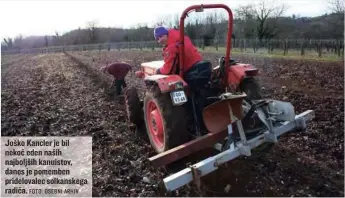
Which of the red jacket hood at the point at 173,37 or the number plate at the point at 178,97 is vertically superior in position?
the red jacket hood at the point at 173,37

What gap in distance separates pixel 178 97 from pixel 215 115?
461mm

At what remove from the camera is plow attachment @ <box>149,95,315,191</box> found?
3641mm

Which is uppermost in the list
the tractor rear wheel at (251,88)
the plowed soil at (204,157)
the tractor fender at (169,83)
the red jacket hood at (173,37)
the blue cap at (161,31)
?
the blue cap at (161,31)

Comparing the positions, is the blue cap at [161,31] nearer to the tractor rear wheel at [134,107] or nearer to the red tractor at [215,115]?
the red tractor at [215,115]

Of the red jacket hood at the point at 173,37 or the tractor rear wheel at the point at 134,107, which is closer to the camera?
the red jacket hood at the point at 173,37

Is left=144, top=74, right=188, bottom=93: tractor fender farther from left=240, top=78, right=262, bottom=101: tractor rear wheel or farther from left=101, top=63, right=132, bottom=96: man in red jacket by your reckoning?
left=101, top=63, right=132, bottom=96: man in red jacket

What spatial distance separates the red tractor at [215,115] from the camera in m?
3.73

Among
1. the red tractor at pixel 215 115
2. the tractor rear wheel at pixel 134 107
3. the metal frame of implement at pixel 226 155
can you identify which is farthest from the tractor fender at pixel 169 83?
the tractor rear wheel at pixel 134 107

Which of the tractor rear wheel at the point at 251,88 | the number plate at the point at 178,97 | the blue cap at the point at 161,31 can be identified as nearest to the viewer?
the number plate at the point at 178,97

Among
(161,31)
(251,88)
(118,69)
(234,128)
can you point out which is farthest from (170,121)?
(118,69)

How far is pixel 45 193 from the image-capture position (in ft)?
13.1

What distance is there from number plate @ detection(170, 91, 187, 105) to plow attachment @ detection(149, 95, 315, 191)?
0.33m

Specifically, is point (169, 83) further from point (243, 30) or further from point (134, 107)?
point (243, 30)

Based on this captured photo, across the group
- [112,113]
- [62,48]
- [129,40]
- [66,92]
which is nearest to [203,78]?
[112,113]
